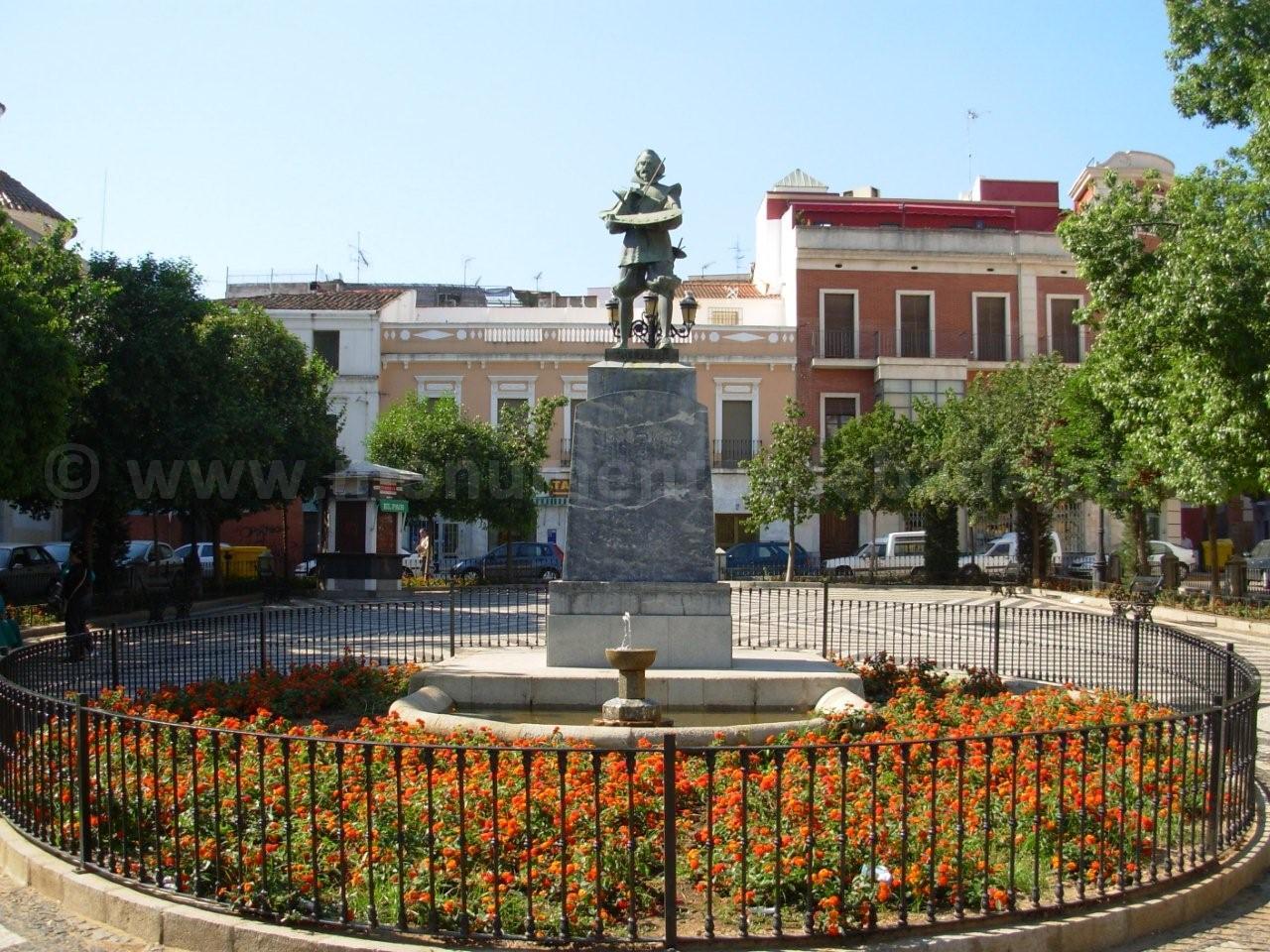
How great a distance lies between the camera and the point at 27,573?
25250 mm

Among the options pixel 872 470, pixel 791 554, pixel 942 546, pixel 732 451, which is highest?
pixel 732 451

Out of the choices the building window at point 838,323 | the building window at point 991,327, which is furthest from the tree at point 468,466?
the building window at point 991,327

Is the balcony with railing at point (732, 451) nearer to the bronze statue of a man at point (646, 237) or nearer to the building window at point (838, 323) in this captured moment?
the building window at point (838, 323)

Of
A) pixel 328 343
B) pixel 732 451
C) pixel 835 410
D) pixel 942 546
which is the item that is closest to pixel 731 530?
pixel 732 451

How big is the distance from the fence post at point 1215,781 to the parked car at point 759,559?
30.4 meters

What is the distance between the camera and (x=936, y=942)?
5410mm

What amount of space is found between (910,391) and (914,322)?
269 centimetres

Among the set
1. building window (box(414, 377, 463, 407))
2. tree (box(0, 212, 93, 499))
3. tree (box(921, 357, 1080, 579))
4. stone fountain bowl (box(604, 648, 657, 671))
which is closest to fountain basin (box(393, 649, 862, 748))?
stone fountain bowl (box(604, 648, 657, 671))

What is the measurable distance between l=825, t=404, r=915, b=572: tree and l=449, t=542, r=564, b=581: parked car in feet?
26.5

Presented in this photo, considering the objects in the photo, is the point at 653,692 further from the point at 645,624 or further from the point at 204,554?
the point at 204,554

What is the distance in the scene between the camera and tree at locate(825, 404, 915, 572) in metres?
37.7

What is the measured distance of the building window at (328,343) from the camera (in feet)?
143

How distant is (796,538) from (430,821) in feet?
124

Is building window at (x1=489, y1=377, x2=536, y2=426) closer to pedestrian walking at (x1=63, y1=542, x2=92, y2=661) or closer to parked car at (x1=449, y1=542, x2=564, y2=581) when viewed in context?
parked car at (x1=449, y1=542, x2=564, y2=581)
